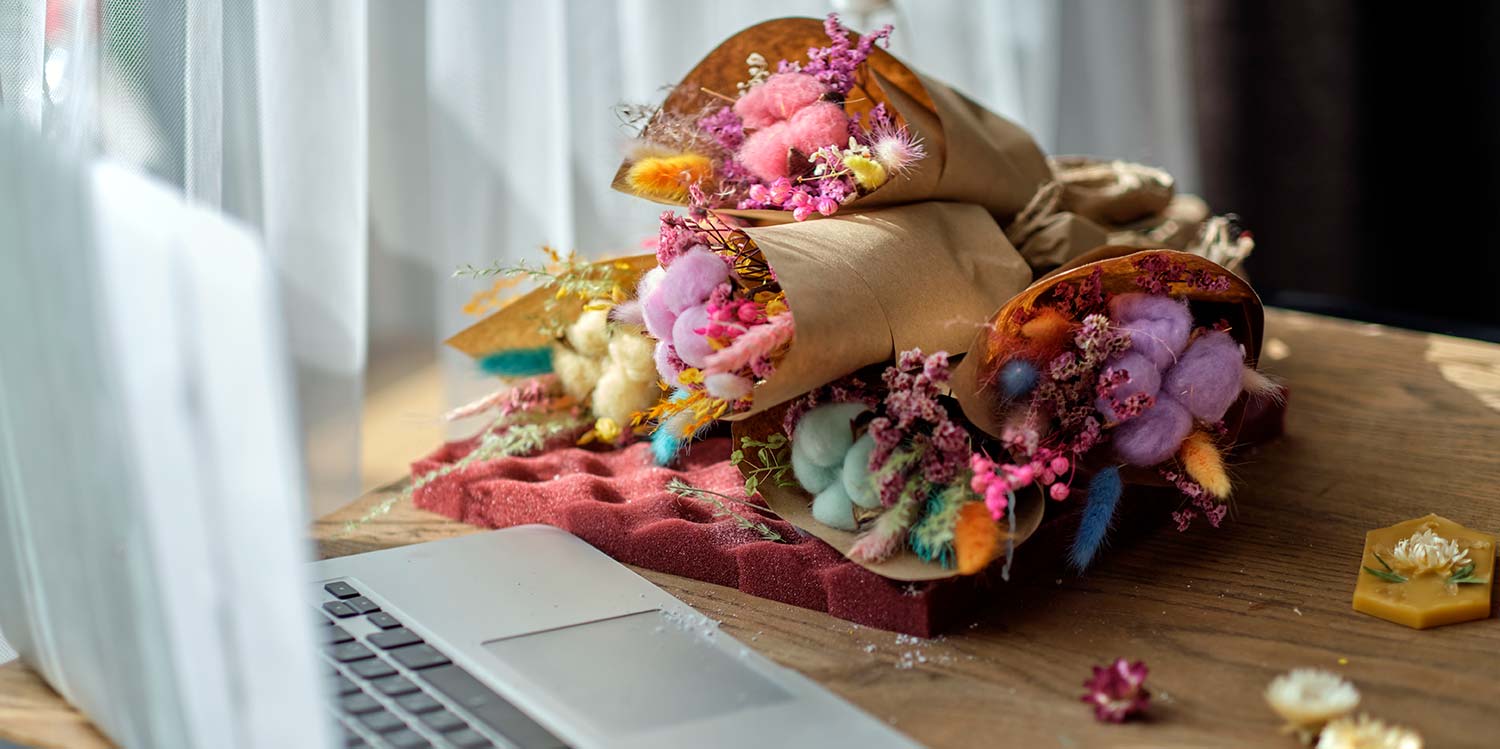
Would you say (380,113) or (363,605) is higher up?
(380,113)

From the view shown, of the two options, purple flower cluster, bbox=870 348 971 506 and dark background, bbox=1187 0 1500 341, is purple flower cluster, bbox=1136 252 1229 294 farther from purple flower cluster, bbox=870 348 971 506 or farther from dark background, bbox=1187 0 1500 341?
dark background, bbox=1187 0 1500 341

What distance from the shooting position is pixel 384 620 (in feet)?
2.38

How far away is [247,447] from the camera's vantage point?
0.46 m

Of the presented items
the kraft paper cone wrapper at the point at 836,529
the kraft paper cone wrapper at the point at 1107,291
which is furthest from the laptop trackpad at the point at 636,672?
the kraft paper cone wrapper at the point at 1107,291

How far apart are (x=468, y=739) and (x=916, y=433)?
30 centimetres

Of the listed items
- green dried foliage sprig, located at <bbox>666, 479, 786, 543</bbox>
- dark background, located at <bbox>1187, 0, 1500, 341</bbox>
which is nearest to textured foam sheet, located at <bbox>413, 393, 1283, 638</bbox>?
green dried foliage sprig, located at <bbox>666, 479, 786, 543</bbox>

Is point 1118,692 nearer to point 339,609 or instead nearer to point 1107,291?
point 1107,291

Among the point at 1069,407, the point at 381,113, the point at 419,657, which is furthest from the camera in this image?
the point at 381,113

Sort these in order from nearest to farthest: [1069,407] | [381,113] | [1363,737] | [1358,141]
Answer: [1363,737], [1069,407], [381,113], [1358,141]

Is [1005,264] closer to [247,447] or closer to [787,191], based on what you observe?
[787,191]

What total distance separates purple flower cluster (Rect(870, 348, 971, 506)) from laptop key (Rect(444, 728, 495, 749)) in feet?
0.85

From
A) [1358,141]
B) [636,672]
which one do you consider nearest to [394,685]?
[636,672]

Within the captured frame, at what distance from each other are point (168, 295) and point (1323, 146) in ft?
7.70

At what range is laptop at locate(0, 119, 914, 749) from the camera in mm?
469
